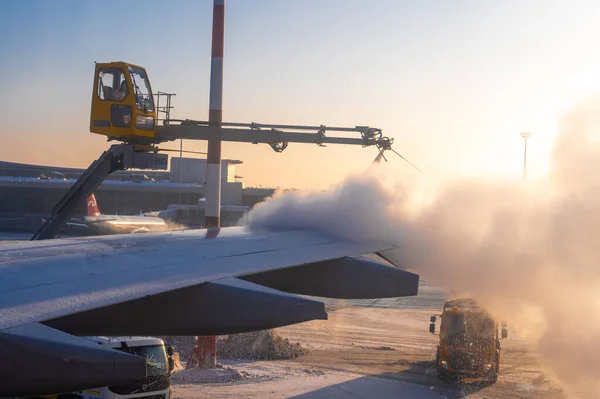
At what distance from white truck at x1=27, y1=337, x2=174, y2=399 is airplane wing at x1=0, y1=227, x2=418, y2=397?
7.16m

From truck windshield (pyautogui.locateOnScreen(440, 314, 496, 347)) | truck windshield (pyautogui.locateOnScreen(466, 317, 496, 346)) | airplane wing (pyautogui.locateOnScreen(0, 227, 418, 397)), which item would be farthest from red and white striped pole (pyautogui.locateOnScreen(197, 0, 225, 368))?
airplane wing (pyautogui.locateOnScreen(0, 227, 418, 397))

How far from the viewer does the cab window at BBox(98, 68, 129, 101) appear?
20.2 meters

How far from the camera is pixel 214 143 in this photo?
2491 centimetres

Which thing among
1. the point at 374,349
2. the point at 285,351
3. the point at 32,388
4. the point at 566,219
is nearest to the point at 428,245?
the point at 566,219

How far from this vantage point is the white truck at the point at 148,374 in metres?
16.2

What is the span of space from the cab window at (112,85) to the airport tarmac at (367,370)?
9409 mm

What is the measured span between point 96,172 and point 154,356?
641 centimetres

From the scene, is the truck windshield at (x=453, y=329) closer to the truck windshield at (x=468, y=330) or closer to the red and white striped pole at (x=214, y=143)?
the truck windshield at (x=468, y=330)

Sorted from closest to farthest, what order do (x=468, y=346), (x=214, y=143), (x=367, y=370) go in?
(x=214, y=143) < (x=468, y=346) < (x=367, y=370)

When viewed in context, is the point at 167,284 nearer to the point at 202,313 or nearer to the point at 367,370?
the point at 202,313

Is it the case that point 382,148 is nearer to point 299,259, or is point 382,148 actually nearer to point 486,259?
point 486,259

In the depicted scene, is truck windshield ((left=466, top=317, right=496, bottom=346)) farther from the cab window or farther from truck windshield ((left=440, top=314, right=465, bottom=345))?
the cab window

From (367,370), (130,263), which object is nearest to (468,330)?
(367,370)

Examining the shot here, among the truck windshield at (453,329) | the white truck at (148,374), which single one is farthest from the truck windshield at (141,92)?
the truck windshield at (453,329)
